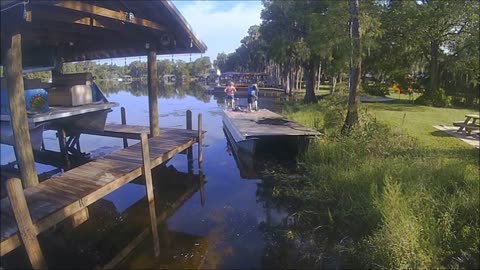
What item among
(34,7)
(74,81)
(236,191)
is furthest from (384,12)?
(34,7)

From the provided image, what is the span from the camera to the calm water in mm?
5641

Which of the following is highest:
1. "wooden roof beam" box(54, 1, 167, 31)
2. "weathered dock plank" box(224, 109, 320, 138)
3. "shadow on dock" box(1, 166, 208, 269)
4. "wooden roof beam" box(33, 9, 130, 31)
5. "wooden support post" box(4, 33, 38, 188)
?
"wooden roof beam" box(54, 1, 167, 31)

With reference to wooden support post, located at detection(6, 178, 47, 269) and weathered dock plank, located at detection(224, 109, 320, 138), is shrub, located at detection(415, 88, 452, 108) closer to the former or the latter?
weathered dock plank, located at detection(224, 109, 320, 138)

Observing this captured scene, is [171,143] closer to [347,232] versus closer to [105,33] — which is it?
[105,33]

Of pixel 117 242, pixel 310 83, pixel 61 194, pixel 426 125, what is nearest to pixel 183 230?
pixel 117 242

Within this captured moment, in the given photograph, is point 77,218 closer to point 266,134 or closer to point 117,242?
point 117,242

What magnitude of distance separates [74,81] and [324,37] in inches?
357

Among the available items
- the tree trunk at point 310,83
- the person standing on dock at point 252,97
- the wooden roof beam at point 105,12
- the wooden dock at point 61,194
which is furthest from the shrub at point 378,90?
the wooden dock at point 61,194

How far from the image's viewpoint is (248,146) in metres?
11.2

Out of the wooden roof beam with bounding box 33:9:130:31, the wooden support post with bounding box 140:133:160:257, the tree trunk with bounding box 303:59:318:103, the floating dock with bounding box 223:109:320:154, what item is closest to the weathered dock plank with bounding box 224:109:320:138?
the floating dock with bounding box 223:109:320:154

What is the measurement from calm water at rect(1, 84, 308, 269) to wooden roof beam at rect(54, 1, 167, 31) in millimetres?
4232

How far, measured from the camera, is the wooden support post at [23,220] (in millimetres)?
3920

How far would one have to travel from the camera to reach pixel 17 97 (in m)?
5.26

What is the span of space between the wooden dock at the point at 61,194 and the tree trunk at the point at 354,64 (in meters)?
6.15
